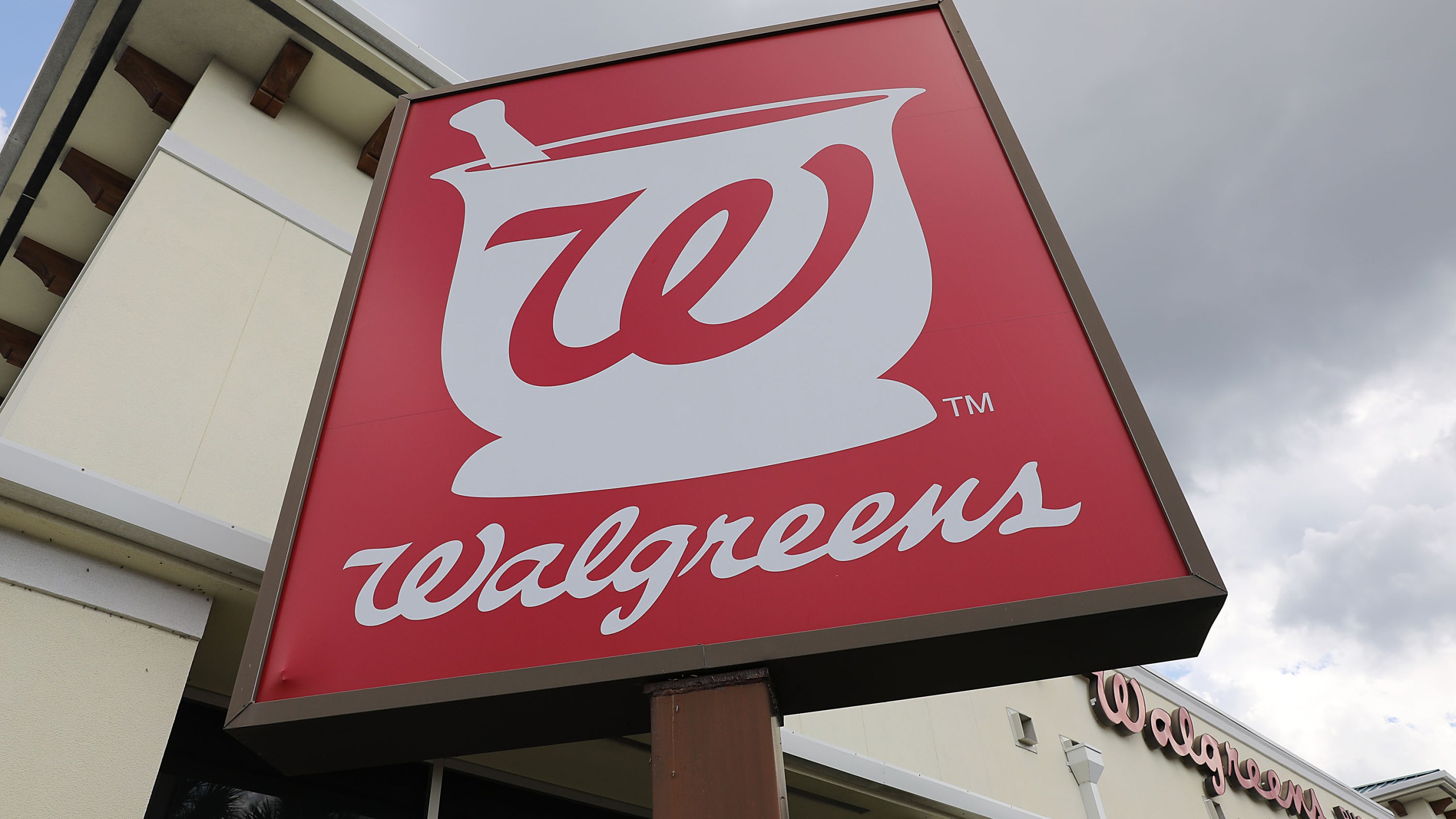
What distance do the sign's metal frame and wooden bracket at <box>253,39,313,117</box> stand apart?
15.3 ft

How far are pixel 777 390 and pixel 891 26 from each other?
266 cm

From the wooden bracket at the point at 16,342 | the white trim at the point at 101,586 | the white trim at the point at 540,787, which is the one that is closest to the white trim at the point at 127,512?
the white trim at the point at 101,586

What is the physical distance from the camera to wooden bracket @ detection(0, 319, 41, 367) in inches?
330

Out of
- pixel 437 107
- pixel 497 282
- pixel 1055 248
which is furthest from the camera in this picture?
pixel 437 107

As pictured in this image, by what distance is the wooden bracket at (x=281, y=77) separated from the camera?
6309 millimetres

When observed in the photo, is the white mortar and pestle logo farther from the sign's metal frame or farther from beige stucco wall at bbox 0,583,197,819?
beige stucco wall at bbox 0,583,197,819

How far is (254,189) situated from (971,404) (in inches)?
193

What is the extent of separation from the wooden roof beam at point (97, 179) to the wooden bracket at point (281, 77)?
1623 millimetres

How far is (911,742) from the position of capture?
7941 mm

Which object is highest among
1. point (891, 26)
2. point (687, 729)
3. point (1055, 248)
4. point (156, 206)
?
point (891, 26)

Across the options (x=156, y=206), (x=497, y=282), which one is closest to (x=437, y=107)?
(x=497, y=282)

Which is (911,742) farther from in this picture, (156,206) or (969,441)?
(156,206)

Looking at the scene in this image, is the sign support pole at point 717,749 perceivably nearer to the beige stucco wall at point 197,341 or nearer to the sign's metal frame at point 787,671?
the sign's metal frame at point 787,671

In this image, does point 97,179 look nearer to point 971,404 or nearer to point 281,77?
point 281,77
